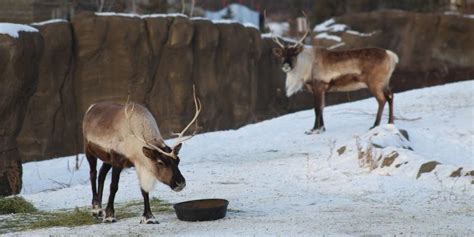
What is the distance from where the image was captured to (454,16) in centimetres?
2067

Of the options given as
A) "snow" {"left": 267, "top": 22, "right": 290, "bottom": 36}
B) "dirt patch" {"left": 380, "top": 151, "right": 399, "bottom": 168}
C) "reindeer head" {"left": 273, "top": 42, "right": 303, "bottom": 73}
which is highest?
"reindeer head" {"left": 273, "top": 42, "right": 303, "bottom": 73}

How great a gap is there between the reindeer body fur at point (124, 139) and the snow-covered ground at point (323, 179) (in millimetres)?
523

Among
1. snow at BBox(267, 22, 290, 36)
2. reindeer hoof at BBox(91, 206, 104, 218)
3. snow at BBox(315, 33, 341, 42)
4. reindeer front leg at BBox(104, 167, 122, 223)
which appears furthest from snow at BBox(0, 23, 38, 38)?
snow at BBox(267, 22, 290, 36)

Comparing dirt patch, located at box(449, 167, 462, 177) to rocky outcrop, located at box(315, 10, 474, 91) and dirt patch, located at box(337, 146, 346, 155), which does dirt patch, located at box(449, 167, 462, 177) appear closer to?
dirt patch, located at box(337, 146, 346, 155)

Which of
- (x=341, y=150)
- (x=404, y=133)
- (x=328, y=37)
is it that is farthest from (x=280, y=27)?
(x=341, y=150)

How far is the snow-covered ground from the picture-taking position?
6.89 metres

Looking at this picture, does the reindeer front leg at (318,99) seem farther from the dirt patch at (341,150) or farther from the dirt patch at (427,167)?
the dirt patch at (427,167)

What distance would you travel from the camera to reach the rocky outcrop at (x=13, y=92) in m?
10.6

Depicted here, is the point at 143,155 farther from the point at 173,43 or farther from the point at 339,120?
the point at 173,43

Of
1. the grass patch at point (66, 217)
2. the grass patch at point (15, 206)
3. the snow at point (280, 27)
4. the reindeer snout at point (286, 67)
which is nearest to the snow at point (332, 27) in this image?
the reindeer snout at point (286, 67)

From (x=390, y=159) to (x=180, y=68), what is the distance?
8658 millimetres

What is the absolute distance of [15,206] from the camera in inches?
332

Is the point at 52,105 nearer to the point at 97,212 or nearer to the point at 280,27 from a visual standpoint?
the point at 97,212

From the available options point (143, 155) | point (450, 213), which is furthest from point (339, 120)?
point (143, 155)
